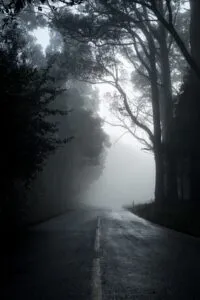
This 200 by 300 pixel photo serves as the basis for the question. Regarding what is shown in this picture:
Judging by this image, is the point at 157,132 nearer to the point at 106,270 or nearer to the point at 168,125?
the point at 168,125

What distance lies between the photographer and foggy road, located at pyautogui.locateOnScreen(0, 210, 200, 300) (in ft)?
16.4

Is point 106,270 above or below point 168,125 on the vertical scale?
below

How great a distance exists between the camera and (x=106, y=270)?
6.48 m

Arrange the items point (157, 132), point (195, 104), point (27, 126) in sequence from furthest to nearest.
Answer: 1. point (157, 132)
2. point (195, 104)
3. point (27, 126)

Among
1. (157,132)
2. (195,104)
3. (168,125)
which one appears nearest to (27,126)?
(195,104)

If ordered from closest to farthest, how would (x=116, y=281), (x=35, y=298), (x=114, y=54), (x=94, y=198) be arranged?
(x=35, y=298)
(x=116, y=281)
(x=114, y=54)
(x=94, y=198)

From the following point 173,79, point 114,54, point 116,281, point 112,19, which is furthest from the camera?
point 173,79

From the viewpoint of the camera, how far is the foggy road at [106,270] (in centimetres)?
500

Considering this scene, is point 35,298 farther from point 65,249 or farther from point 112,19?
point 112,19

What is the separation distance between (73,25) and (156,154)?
1168cm

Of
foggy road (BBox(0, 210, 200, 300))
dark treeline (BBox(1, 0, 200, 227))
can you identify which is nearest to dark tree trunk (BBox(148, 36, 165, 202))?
dark treeline (BBox(1, 0, 200, 227))

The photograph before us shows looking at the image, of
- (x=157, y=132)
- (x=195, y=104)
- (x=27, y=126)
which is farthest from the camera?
(x=157, y=132)

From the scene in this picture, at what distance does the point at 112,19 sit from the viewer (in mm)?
21125

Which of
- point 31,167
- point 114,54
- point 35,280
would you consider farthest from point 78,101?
point 35,280
